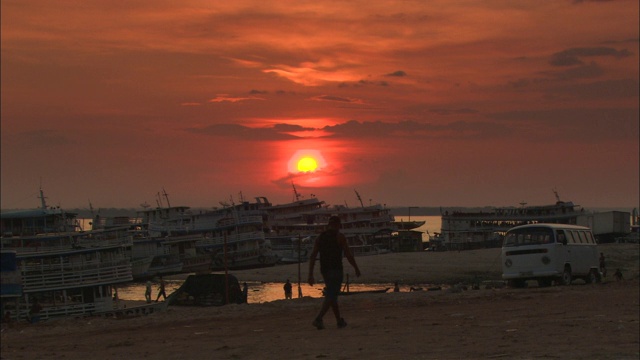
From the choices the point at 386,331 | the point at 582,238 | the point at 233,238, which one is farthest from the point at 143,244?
the point at 386,331

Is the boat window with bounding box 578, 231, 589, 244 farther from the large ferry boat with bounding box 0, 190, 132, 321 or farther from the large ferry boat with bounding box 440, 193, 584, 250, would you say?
the large ferry boat with bounding box 440, 193, 584, 250

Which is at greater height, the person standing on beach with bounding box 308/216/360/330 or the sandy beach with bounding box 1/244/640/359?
the person standing on beach with bounding box 308/216/360/330

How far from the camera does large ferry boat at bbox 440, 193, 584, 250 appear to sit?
104062 millimetres

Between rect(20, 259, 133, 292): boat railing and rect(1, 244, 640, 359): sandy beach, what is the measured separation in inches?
620

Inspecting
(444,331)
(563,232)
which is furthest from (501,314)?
(563,232)

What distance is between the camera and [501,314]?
1795 cm

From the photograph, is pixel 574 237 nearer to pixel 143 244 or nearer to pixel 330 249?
pixel 330 249

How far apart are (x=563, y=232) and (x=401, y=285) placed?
118 ft

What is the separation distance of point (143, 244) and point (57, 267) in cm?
4582

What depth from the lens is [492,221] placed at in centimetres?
11400

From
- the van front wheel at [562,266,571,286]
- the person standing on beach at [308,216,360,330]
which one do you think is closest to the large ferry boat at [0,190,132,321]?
the van front wheel at [562,266,571,286]

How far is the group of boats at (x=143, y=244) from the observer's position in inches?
1553

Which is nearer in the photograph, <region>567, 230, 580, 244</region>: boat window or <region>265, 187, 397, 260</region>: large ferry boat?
<region>567, 230, 580, 244</region>: boat window

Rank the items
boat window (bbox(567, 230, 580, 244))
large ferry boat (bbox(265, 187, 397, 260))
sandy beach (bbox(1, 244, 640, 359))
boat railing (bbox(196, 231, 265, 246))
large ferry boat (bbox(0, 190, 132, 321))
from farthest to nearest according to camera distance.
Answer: large ferry boat (bbox(265, 187, 397, 260)) < boat railing (bbox(196, 231, 265, 246)) < large ferry boat (bbox(0, 190, 132, 321)) < boat window (bbox(567, 230, 580, 244)) < sandy beach (bbox(1, 244, 640, 359))
